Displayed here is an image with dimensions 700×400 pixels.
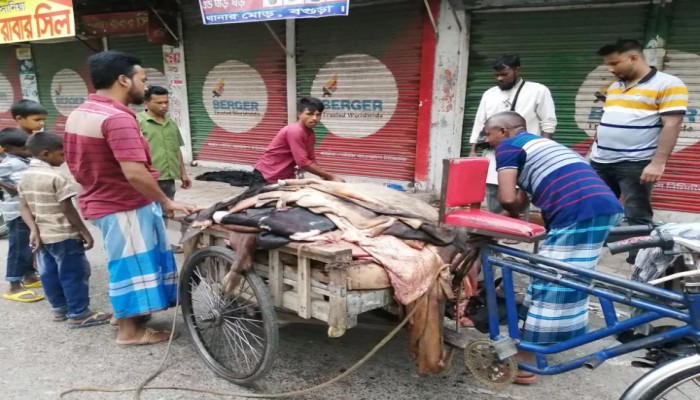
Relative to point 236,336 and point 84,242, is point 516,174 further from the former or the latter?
point 84,242

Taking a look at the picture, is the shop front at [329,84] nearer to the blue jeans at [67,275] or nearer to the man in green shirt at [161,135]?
the man in green shirt at [161,135]

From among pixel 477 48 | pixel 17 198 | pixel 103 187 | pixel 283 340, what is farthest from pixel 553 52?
pixel 17 198

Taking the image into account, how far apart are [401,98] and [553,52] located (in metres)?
2.07

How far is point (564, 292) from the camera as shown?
2.30m

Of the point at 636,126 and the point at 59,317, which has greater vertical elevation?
the point at 636,126

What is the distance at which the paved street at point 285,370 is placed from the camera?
8.19 ft

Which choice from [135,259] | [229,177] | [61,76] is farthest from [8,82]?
[135,259]

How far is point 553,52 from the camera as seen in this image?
553 centimetres

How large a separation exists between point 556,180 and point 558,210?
15 centimetres

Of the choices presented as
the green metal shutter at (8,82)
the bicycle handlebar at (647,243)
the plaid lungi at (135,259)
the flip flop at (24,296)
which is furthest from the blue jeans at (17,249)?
the green metal shutter at (8,82)

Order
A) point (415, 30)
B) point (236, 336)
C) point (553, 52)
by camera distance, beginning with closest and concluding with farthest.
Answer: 1. point (236, 336)
2. point (553, 52)
3. point (415, 30)

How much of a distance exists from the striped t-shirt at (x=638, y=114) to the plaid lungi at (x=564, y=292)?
126 centimetres

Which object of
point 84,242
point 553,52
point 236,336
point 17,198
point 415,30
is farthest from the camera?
point 415,30

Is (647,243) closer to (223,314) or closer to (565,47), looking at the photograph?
(223,314)
